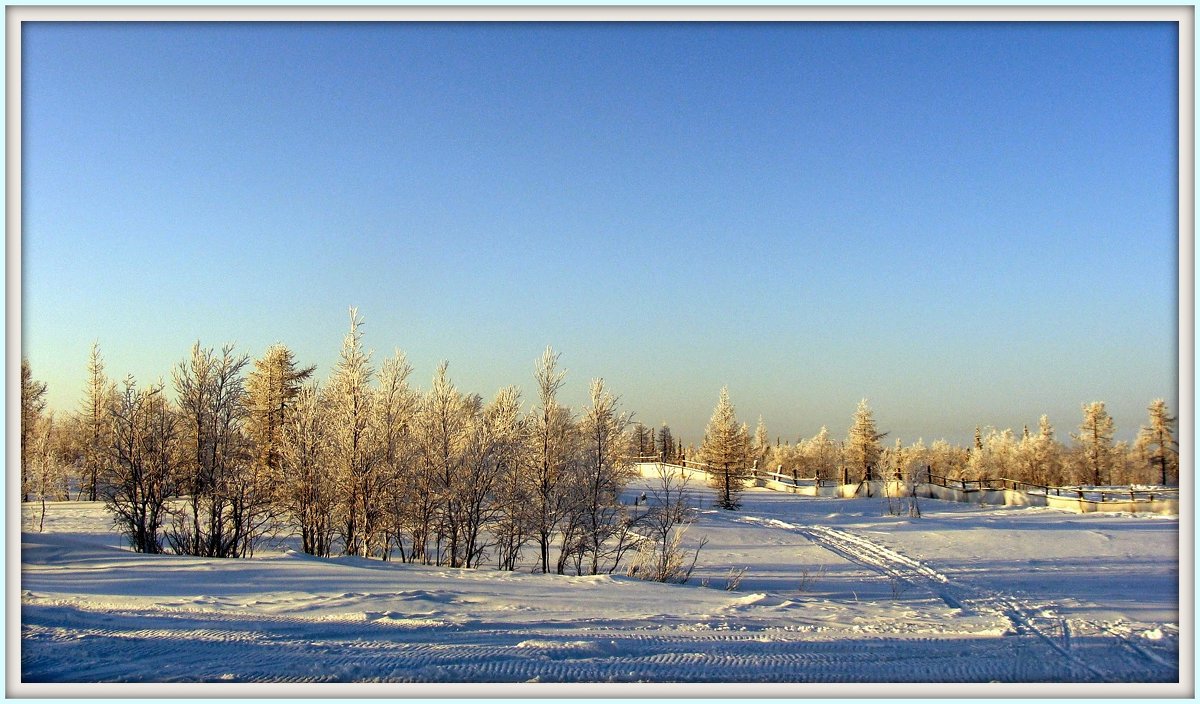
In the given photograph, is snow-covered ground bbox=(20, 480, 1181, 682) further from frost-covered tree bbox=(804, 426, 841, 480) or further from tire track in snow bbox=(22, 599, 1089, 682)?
frost-covered tree bbox=(804, 426, 841, 480)

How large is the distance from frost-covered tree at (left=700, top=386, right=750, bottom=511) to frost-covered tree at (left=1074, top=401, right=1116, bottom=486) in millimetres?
25427

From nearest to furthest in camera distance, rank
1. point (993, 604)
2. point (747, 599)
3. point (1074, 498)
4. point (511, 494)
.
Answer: point (747, 599) → point (993, 604) → point (511, 494) → point (1074, 498)

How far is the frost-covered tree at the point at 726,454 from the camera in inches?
1658

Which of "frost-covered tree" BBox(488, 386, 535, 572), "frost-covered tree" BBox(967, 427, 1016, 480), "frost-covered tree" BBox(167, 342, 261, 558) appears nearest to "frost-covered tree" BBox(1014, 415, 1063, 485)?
"frost-covered tree" BBox(967, 427, 1016, 480)

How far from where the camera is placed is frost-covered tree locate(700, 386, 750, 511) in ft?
138

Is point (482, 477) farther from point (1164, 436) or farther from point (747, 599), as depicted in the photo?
point (1164, 436)

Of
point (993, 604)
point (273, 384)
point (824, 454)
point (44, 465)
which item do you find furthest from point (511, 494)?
point (824, 454)

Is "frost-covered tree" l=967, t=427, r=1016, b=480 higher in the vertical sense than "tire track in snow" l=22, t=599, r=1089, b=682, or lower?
lower

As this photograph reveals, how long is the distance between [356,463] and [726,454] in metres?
29.5

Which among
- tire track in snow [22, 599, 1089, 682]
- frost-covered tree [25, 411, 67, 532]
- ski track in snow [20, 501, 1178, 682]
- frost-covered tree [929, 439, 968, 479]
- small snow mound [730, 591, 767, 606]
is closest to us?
tire track in snow [22, 599, 1089, 682]

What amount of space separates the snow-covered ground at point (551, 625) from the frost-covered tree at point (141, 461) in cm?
474

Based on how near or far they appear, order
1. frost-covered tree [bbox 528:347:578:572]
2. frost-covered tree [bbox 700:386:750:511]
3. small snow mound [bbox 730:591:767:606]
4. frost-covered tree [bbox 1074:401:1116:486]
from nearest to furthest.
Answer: small snow mound [bbox 730:591:767:606], frost-covered tree [bbox 528:347:578:572], frost-covered tree [bbox 700:386:750:511], frost-covered tree [bbox 1074:401:1116:486]

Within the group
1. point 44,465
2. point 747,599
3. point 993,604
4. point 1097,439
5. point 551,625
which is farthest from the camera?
point 1097,439

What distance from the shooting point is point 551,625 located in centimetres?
805
